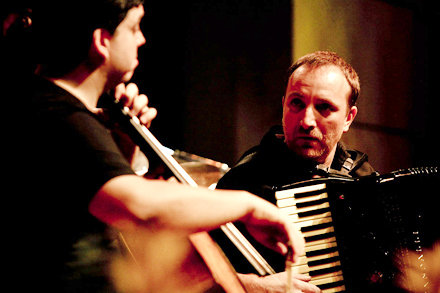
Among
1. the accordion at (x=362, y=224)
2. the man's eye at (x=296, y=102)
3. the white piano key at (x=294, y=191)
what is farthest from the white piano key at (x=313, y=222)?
the man's eye at (x=296, y=102)

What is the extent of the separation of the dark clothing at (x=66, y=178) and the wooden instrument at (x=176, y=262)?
110 mm

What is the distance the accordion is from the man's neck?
76cm

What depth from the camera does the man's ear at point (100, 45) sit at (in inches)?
34.9

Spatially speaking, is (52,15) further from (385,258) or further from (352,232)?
(385,258)

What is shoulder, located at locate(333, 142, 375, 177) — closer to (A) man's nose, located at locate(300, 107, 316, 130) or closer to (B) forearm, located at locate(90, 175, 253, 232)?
(A) man's nose, located at locate(300, 107, 316, 130)

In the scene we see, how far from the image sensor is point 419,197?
1.37 metres

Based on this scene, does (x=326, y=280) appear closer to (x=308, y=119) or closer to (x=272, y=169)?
(x=272, y=169)

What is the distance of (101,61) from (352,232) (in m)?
1.09

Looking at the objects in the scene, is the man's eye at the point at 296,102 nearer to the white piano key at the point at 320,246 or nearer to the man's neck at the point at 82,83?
the white piano key at the point at 320,246

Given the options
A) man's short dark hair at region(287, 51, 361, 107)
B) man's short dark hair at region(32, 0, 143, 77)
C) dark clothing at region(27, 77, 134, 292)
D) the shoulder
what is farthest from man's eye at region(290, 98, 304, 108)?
dark clothing at region(27, 77, 134, 292)

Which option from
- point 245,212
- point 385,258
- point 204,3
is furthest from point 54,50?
point 204,3

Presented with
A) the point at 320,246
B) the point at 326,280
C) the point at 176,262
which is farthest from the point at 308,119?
the point at 176,262

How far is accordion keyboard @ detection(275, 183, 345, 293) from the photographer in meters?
1.32

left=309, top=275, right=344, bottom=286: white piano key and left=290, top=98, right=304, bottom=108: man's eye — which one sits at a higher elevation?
left=290, top=98, right=304, bottom=108: man's eye
